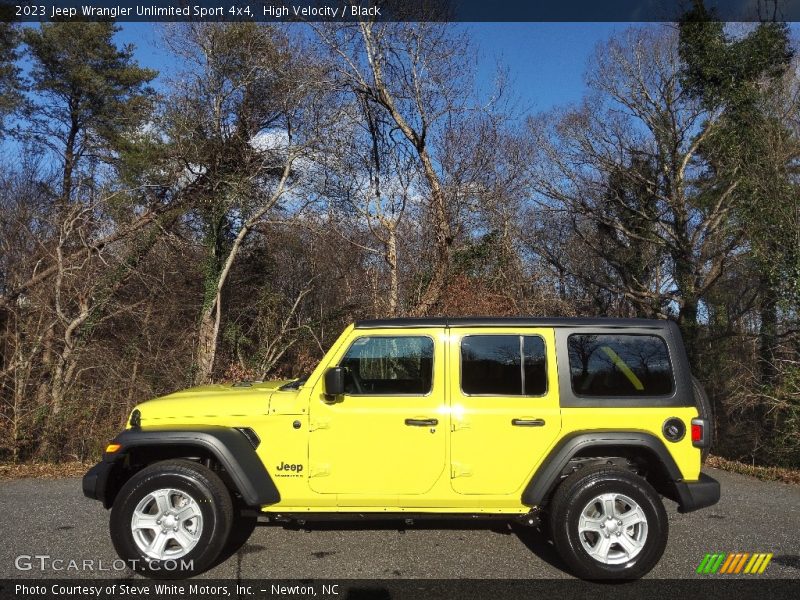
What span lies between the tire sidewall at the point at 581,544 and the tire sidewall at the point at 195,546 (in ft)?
7.70

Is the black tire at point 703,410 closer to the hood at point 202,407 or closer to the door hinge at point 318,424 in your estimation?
the door hinge at point 318,424

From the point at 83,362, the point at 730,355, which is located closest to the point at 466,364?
the point at 83,362

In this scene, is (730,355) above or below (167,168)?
below

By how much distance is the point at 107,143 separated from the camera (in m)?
20.8

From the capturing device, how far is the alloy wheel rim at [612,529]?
4.17m

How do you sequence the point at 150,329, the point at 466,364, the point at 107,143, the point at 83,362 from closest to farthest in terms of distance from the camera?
the point at 466,364
the point at 83,362
the point at 150,329
the point at 107,143

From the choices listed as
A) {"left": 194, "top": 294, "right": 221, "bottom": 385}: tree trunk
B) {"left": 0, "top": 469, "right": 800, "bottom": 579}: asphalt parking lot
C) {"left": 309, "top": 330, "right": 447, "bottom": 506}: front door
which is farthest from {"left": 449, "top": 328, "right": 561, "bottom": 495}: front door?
{"left": 194, "top": 294, "right": 221, "bottom": 385}: tree trunk

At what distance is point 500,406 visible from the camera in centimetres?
438

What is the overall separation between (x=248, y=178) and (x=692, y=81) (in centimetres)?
1419

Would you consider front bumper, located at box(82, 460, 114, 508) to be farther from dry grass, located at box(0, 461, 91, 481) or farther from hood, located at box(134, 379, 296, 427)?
dry grass, located at box(0, 461, 91, 481)

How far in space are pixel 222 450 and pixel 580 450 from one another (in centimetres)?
Answer: 248

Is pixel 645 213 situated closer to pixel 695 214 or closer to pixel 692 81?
pixel 695 214

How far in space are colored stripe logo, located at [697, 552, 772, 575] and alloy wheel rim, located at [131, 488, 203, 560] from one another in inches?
140

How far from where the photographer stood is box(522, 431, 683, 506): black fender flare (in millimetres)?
4215
